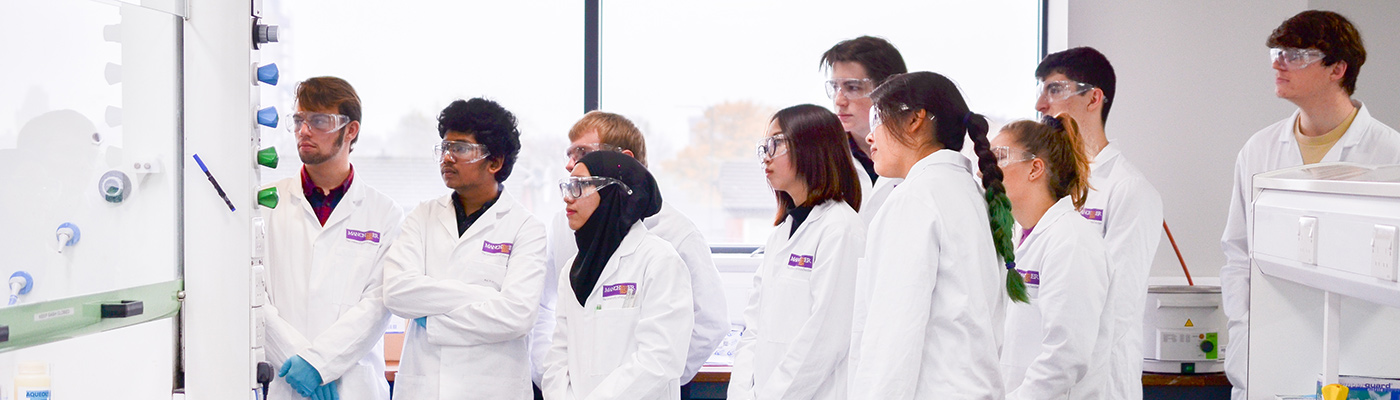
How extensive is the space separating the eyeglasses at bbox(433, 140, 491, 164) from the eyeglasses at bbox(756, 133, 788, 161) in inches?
32.6

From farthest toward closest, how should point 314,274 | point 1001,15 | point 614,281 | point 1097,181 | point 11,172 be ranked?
point 1001,15 < point 1097,181 < point 314,274 < point 614,281 < point 11,172

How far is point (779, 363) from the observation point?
2104 millimetres

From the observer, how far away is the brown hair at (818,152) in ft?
7.25

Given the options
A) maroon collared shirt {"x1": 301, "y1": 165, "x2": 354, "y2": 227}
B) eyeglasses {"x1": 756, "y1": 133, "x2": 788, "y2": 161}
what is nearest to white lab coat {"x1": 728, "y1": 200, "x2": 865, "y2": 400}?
eyeglasses {"x1": 756, "y1": 133, "x2": 788, "y2": 161}

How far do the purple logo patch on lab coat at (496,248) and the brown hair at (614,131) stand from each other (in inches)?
22.3

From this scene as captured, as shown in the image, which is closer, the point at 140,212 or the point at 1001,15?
the point at 140,212

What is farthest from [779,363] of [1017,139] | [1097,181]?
[1097,181]

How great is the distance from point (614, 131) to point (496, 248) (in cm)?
63

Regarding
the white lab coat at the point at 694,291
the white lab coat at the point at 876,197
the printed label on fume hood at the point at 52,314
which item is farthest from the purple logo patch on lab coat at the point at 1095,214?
the printed label on fume hood at the point at 52,314

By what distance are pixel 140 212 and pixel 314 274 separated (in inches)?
33.2

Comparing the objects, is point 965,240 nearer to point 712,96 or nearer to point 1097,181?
point 1097,181

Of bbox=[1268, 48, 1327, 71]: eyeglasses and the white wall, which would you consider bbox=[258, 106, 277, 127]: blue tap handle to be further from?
the white wall

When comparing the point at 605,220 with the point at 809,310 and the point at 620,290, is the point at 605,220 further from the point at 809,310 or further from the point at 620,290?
the point at 809,310

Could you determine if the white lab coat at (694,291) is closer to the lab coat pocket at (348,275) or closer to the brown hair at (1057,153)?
the lab coat pocket at (348,275)
